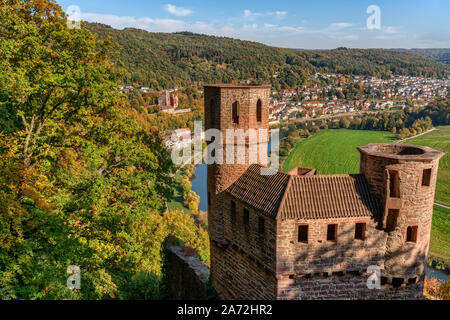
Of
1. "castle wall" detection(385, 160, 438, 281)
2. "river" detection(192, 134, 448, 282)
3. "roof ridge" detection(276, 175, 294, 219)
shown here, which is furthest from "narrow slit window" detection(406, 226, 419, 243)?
"river" detection(192, 134, 448, 282)

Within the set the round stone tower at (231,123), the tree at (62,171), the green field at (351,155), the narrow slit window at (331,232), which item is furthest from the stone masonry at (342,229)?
the green field at (351,155)

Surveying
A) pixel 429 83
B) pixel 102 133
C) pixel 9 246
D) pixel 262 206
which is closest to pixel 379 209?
pixel 262 206

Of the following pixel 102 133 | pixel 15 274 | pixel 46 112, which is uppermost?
pixel 46 112

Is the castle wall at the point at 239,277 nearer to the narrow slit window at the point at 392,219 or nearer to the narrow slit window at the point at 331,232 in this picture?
the narrow slit window at the point at 331,232

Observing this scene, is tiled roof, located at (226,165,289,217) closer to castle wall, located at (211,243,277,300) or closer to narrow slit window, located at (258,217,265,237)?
narrow slit window, located at (258,217,265,237)

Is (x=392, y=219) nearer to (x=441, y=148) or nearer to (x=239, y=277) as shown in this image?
(x=239, y=277)
